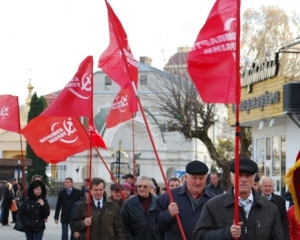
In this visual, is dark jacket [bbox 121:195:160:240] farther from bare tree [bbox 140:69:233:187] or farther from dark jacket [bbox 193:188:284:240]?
bare tree [bbox 140:69:233:187]

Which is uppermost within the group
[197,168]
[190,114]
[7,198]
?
[190,114]

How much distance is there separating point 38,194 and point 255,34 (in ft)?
109

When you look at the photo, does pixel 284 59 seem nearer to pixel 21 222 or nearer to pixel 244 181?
pixel 21 222

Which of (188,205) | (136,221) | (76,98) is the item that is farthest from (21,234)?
(188,205)

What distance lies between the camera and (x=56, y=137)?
16.9m

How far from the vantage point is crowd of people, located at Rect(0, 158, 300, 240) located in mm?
7324

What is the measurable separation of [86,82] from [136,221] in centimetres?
278

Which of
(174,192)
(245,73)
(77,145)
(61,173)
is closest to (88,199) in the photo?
(174,192)

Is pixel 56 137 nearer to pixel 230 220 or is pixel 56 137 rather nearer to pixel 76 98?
pixel 76 98

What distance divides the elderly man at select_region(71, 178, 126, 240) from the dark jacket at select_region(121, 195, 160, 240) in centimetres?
13

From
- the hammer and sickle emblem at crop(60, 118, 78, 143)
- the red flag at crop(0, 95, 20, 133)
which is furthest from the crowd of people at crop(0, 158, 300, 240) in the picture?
the red flag at crop(0, 95, 20, 133)

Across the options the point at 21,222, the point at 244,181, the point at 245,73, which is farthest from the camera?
the point at 245,73

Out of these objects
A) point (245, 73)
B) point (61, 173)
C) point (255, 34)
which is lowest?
point (61, 173)

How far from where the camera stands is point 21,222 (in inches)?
644
